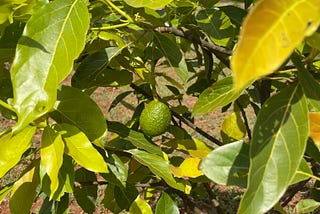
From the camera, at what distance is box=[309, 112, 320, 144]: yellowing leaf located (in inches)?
36.0

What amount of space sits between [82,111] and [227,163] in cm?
35

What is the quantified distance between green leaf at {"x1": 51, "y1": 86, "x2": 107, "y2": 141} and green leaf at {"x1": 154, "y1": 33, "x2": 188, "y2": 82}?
0.32m

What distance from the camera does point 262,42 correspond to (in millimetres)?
443

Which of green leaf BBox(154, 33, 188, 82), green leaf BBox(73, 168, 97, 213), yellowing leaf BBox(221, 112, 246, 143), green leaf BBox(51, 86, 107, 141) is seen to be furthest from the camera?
yellowing leaf BBox(221, 112, 246, 143)

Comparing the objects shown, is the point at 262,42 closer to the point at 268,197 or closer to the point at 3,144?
the point at 268,197

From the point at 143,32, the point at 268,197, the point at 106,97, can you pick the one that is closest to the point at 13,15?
the point at 143,32

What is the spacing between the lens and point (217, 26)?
129 cm

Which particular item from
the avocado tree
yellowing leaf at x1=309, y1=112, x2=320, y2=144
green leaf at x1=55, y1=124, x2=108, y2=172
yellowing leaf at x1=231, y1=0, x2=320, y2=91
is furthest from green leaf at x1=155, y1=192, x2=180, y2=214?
yellowing leaf at x1=231, y1=0, x2=320, y2=91

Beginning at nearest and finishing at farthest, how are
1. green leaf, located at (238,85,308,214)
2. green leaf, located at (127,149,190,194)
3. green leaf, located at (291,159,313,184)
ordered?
green leaf, located at (238,85,308,214) < green leaf, located at (291,159,313,184) < green leaf, located at (127,149,190,194)

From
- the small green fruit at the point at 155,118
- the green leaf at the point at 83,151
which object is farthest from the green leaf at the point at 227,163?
the small green fruit at the point at 155,118

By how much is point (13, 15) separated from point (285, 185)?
0.64 metres

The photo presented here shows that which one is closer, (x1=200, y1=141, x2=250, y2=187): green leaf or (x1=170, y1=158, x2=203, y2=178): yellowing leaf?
(x1=200, y1=141, x2=250, y2=187): green leaf

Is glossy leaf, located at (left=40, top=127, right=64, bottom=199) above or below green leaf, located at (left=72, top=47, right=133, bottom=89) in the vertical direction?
below

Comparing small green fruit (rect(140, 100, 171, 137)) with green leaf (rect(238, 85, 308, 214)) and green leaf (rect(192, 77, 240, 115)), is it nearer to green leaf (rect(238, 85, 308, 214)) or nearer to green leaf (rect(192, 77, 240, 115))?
green leaf (rect(192, 77, 240, 115))
